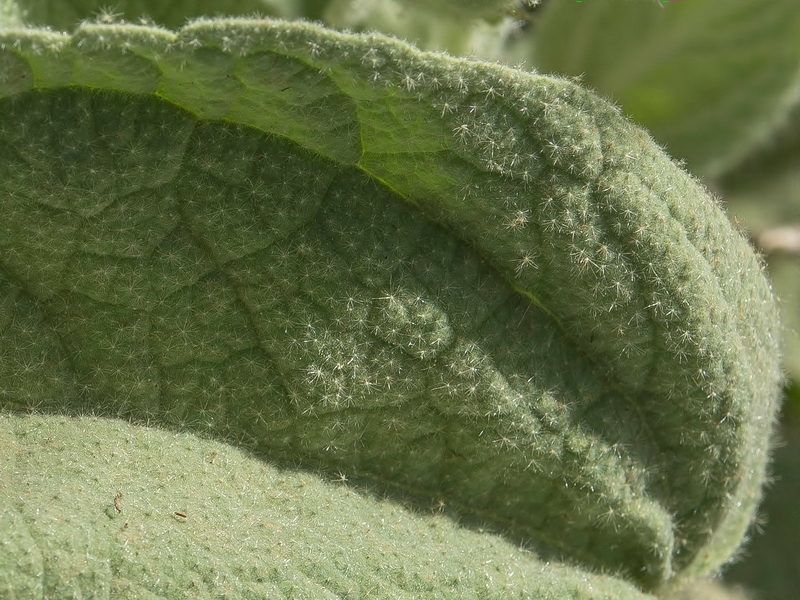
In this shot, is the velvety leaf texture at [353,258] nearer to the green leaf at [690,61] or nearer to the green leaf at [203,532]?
the green leaf at [203,532]

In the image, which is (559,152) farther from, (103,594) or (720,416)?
(103,594)

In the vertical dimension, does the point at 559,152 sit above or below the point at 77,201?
above

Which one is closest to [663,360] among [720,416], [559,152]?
[720,416]

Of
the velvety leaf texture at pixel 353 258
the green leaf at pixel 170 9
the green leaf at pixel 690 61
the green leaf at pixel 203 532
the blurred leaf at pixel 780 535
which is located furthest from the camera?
the blurred leaf at pixel 780 535

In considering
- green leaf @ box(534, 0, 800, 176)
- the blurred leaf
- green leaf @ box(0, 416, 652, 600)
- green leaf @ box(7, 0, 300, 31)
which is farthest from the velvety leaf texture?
the blurred leaf

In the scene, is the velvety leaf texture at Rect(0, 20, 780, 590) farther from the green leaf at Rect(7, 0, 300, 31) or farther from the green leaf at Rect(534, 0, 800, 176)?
the green leaf at Rect(534, 0, 800, 176)

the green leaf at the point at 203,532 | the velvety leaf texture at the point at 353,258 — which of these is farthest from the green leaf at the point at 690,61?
the green leaf at the point at 203,532
